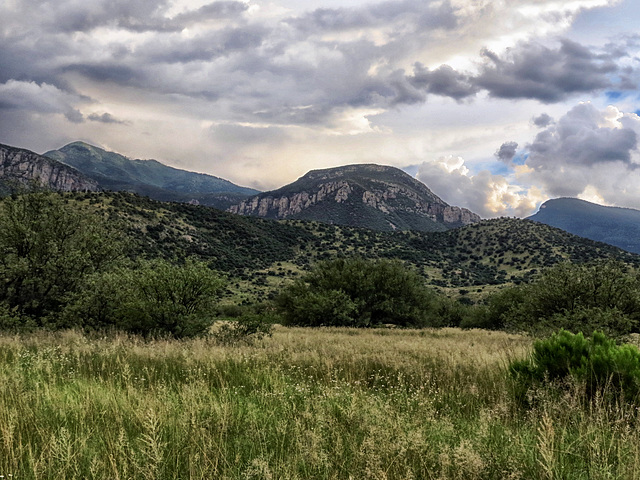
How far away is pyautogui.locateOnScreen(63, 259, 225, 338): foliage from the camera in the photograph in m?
13.0

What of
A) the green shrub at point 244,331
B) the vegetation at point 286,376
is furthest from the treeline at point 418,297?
the green shrub at point 244,331

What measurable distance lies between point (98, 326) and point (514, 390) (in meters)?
13.9

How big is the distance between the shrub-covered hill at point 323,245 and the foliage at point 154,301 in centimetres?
5726

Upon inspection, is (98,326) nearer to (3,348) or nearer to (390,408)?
(3,348)

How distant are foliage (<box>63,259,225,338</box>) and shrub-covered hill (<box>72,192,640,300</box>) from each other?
5726cm

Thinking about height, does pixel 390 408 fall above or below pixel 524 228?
below

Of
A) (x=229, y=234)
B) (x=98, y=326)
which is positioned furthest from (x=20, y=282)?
(x=229, y=234)

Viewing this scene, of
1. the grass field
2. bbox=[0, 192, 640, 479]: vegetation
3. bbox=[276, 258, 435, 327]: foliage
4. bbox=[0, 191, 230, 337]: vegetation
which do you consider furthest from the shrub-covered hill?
the grass field

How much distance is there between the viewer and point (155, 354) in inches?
340

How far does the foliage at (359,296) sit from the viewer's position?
30875mm

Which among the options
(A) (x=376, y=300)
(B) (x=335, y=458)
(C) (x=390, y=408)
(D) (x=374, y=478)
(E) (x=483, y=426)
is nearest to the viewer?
(D) (x=374, y=478)

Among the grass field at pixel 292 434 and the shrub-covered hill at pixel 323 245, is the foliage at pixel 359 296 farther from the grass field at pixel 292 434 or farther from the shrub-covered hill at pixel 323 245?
the shrub-covered hill at pixel 323 245

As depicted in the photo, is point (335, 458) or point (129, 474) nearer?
point (129, 474)

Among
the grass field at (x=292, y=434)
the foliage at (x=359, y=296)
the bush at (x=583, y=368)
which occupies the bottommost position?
the foliage at (x=359, y=296)
